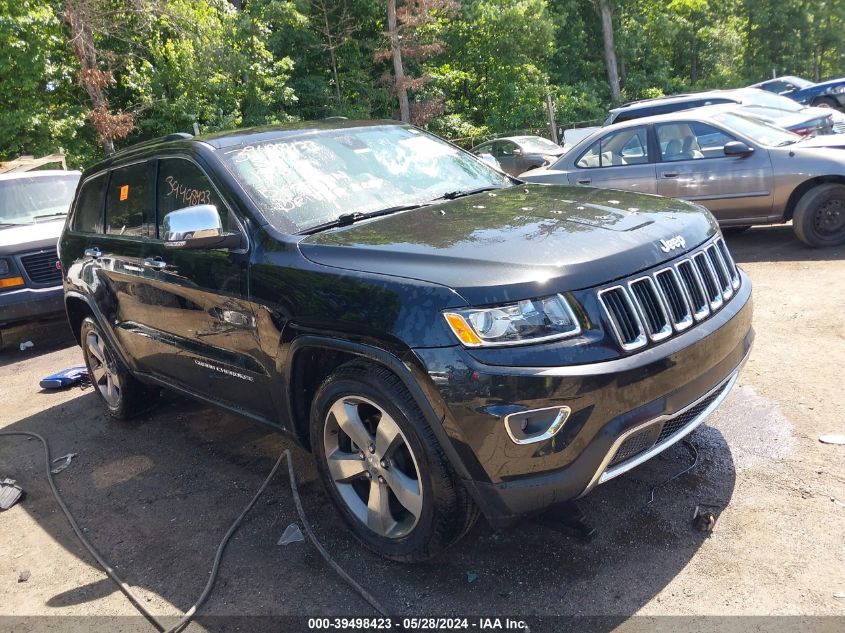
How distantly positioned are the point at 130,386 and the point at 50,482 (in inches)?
36.6

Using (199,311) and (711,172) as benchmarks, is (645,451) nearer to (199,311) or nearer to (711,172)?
(199,311)

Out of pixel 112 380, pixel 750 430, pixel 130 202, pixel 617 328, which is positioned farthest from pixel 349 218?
pixel 112 380

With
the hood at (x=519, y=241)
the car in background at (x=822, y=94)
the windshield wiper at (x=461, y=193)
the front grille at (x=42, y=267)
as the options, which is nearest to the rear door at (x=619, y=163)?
the windshield wiper at (x=461, y=193)

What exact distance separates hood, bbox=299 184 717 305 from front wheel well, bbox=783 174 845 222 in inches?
184

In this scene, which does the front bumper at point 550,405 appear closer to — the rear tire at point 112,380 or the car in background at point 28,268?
the rear tire at point 112,380

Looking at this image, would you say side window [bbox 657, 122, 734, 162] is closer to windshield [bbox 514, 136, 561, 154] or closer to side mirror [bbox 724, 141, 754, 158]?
side mirror [bbox 724, 141, 754, 158]

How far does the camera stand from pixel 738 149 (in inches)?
302

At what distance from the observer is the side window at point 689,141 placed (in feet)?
26.1

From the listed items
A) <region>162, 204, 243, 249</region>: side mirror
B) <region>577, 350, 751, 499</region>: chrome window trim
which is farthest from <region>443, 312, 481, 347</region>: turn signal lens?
<region>162, 204, 243, 249</region>: side mirror

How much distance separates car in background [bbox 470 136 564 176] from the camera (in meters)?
16.3

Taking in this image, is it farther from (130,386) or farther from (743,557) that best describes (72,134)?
(743,557)

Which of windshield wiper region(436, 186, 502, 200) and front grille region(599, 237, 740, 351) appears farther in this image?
windshield wiper region(436, 186, 502, 200)

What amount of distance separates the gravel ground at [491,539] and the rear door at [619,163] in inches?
152

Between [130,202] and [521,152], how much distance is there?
560 inches
